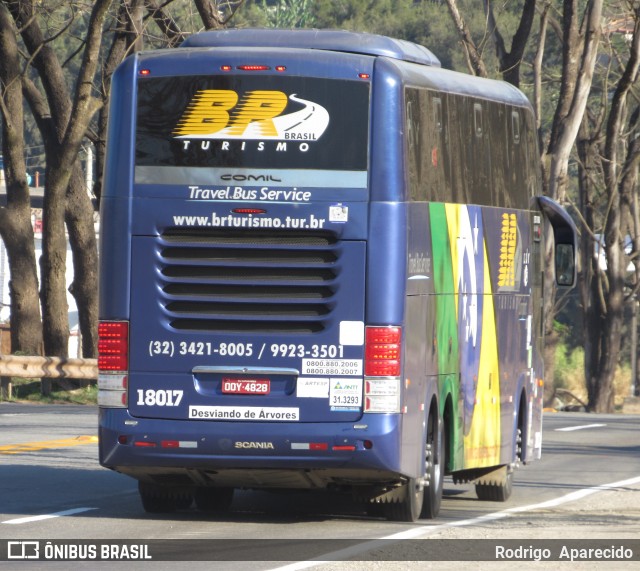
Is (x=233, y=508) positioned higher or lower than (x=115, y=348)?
lower

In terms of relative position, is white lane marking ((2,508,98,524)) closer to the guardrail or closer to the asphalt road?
the asphalt road

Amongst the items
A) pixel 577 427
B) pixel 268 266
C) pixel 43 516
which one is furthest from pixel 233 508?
pixel 577 427

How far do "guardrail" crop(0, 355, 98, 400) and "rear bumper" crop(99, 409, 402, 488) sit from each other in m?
16.9

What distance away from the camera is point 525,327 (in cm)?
1655

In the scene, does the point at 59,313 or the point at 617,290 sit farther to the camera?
the point at 617,290

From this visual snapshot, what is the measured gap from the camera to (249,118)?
1245 centimetres

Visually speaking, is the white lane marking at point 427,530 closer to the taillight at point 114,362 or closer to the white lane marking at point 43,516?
the taillight at point 114,362

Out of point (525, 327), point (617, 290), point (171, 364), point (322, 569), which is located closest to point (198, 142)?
point (171, 364)

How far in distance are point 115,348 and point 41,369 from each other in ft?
57.7

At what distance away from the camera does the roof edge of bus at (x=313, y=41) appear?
12742mm

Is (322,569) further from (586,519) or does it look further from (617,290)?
(617,290)

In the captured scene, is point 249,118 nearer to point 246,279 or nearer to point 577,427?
point 246,279

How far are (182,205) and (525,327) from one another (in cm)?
513

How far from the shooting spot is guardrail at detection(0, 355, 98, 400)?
29.1 meters
